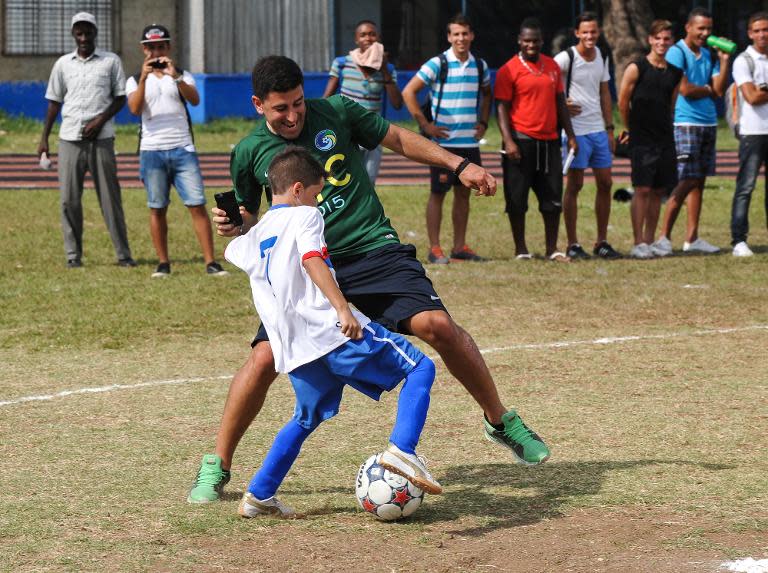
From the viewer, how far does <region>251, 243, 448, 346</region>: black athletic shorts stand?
5969 mm

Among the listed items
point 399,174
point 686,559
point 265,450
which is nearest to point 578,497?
point 686,559

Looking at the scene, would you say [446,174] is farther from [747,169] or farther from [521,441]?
[521,441]

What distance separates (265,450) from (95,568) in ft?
6.05

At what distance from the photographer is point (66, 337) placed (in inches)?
394

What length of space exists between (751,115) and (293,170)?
846 centimetres

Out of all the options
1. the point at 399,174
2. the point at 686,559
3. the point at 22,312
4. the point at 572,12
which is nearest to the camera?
the point at 686,559

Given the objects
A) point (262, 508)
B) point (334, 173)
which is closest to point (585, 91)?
point (334, 173)

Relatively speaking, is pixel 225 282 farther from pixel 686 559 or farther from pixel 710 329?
pixel 686 559

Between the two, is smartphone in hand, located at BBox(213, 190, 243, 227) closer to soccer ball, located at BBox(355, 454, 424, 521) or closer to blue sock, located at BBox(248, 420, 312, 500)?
blue sock, located at BBox(248, 420, 312, 500)

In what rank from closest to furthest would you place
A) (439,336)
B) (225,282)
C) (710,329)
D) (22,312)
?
(439,336)
(710,329)
(22,312)
(225,282)

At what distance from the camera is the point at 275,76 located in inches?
235

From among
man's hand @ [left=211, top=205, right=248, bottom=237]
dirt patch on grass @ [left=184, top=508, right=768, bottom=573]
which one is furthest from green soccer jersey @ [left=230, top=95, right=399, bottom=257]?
dirt patch on grass @ [left=184, top=508, right=768, bottom=573]

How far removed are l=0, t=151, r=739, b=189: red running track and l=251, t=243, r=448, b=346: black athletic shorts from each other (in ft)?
45.0

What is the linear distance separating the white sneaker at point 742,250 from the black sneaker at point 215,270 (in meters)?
4.68
